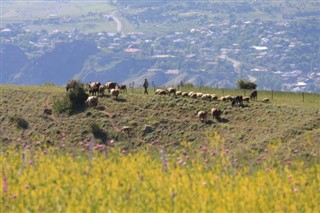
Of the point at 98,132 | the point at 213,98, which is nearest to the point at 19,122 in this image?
the point at 98,132

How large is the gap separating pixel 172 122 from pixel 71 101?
40.8 feet

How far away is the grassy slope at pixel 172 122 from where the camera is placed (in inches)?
2448

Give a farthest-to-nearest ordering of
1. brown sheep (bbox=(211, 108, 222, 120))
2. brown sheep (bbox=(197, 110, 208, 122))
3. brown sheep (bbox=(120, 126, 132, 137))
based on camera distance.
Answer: brown sheep (bbox=(211, 108, 222, 120)) < brown sheep (bbox=(197, 110, 208, 122)) < brown sheep (bbox=(120, 126, 132, 137))

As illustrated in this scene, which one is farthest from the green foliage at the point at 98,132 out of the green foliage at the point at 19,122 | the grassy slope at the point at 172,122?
the green foliage at the point at 19,122

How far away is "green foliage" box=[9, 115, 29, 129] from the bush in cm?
383

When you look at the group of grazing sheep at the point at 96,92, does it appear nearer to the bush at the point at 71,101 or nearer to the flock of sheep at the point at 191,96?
→ the flock of sheep at the point at 191,96

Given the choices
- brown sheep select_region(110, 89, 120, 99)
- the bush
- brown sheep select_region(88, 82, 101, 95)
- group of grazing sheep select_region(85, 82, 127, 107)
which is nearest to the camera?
group of grazing sheep select_region(85, 82, 127, 107)

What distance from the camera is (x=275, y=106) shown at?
230ft

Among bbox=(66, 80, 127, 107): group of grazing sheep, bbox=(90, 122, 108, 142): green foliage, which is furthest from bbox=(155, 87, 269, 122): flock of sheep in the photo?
bbox=(90, 122, 108, 142): green foliage

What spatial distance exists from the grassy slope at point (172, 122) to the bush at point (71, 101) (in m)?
1.19

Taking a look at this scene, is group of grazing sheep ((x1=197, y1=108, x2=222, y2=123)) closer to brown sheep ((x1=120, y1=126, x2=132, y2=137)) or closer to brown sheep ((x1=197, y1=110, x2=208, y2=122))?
brown sheep ((x1=197, y1=110, x2=208, y2=122))

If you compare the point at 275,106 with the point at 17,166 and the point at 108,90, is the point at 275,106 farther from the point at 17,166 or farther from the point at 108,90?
the point at 17,166

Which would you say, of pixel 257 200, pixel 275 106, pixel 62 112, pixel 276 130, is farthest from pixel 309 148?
pixel 257 200

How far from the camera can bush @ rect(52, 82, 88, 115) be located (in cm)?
7538
